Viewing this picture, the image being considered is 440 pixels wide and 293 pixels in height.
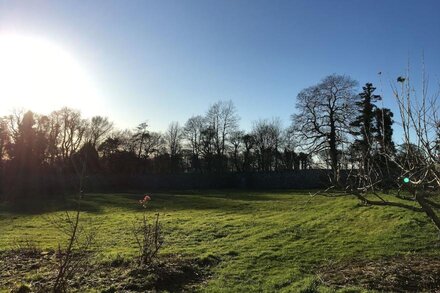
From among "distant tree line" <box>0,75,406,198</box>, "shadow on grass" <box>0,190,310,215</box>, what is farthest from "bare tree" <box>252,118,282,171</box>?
"shadow on grass" <box>0,190,310,215</box>

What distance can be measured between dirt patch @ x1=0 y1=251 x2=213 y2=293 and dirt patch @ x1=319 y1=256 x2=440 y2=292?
2.93m

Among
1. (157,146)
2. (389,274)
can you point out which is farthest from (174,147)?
(389,274)

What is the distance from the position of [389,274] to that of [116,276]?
19.1 feet

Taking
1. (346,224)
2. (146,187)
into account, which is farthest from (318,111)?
(346,224)

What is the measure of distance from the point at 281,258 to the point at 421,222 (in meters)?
5.12

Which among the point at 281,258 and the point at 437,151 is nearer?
the point at 437,151

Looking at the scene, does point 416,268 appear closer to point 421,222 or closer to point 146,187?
point 421,222

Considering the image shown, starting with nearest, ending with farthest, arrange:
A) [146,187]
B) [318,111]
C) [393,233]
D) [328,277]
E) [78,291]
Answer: [78,291]
[328,277]
[393,233]
[318,111]
[146,187]

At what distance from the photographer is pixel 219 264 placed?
1083 cm

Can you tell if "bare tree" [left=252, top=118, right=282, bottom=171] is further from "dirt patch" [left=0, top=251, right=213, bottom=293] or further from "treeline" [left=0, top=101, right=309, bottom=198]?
"dirt patch" [left=0, top=251, right=213, bottom=293]

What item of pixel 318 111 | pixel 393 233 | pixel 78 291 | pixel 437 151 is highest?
pixel 318 111

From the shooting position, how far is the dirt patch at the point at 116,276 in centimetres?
868

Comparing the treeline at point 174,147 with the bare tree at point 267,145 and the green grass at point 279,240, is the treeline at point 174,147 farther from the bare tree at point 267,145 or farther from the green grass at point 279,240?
the green grass at point 279,240

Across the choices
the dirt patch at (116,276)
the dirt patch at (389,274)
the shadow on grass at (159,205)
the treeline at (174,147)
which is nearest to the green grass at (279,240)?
the dirt patch at (389,274)
